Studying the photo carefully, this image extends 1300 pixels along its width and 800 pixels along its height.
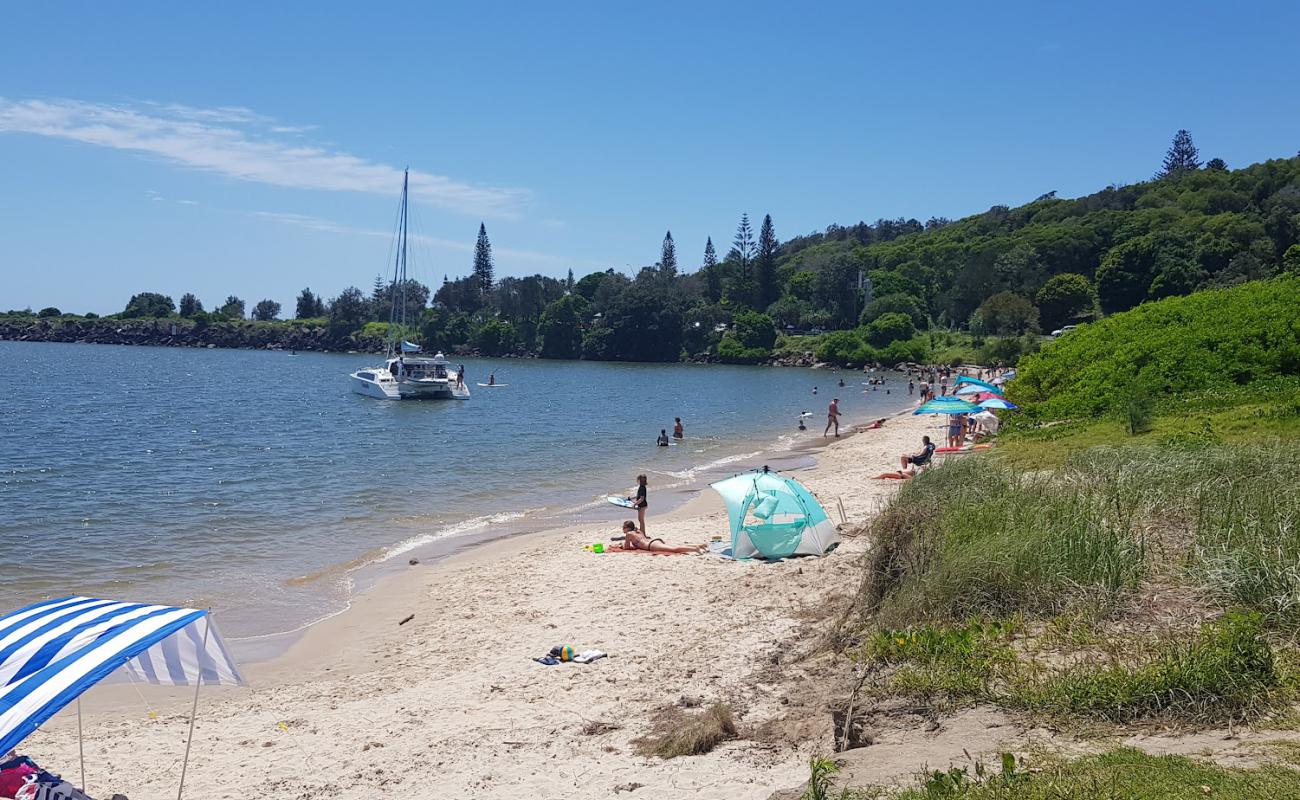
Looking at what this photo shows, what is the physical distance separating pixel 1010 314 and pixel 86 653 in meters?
91.5

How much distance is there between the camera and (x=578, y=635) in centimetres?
1069

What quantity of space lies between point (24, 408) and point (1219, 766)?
5132 cm

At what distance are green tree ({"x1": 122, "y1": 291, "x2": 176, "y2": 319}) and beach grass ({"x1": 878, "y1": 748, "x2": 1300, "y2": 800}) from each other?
191m

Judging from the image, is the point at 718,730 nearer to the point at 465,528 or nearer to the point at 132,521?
the point at 465,528

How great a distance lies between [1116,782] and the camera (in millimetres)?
4785

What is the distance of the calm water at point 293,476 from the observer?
50.2 feet

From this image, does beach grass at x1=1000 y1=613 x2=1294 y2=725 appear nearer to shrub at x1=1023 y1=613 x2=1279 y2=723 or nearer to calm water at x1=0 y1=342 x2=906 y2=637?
shrub at x1=1023 y1=613 x2=1279 y2=723

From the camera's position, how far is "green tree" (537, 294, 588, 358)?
422 ft

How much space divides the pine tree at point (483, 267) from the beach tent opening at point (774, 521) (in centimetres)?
13110

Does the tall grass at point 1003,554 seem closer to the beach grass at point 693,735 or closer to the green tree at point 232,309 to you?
the beach grass at point 693,735

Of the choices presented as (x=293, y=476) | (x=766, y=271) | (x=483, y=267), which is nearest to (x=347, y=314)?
(x=483, y=267)

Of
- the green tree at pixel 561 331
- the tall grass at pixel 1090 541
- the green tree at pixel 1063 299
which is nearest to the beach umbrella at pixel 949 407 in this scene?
the tall grass at pixel 1090 541

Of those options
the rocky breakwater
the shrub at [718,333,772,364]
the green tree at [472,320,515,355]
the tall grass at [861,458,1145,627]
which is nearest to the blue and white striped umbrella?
the tall grass at [861,458,1145,627]

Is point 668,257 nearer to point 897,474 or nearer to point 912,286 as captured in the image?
point 912,286
